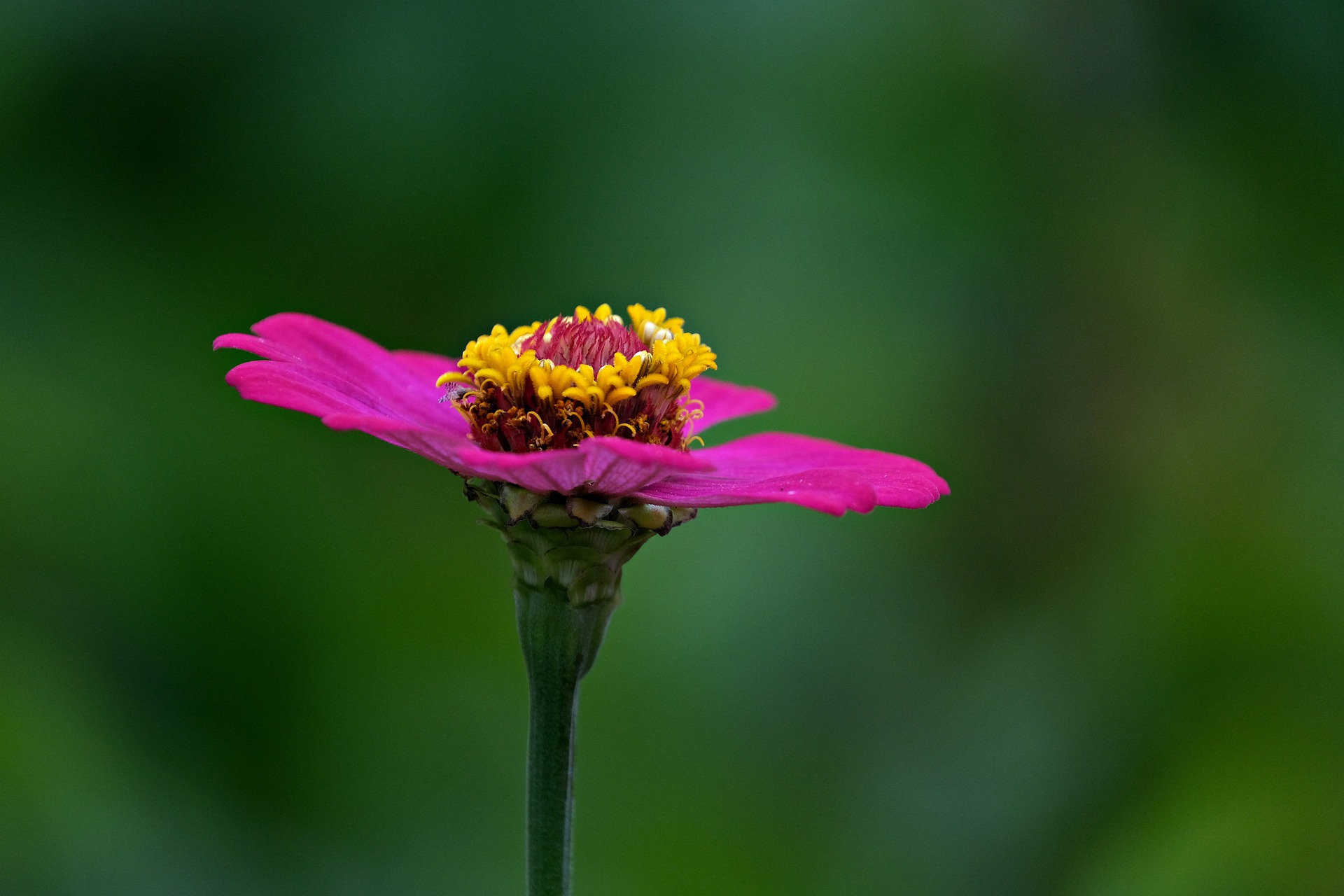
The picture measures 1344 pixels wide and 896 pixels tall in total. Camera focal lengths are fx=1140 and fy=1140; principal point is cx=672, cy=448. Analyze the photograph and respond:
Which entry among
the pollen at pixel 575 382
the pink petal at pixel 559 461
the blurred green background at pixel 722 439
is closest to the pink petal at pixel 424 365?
the pollen at pixel 575 382

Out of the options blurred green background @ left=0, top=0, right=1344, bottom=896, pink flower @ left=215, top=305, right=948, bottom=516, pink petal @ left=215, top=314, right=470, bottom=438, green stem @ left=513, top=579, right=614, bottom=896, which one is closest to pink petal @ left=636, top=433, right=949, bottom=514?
pink flower @ left=215, top=305, right=948, bottom=516

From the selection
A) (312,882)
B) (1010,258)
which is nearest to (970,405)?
(1010,258)

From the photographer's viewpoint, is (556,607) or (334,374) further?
(334,374)

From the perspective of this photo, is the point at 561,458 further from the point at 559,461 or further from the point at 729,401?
the point at 729,401

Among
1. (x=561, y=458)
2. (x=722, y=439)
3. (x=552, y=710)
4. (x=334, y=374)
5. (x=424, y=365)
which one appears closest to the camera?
(x=561, y=458)

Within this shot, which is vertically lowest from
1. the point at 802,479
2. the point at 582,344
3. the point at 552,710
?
the point at 552,710

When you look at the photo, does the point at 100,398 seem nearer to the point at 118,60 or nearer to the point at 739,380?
the point at 118,60

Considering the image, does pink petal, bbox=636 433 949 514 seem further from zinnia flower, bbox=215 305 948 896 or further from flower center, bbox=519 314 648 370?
flower center, bbox=519 314 648 370

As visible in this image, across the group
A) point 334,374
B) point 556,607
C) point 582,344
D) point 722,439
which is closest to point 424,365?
point 334,374

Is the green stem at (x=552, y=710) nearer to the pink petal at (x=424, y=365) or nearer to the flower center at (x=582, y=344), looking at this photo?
the flower center at (x=582, y=344)
